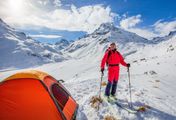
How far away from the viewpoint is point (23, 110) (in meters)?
8.48

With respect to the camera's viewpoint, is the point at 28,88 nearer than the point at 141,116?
Yes

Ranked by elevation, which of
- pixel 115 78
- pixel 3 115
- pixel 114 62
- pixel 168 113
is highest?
pixel 114 62

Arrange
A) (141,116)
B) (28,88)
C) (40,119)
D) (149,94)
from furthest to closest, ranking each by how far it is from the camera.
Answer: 1. (149,94)
2. (141,116)
3. (28,88)
4. (40,119)

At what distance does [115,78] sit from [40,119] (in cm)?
493

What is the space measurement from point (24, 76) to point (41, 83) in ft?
2.75

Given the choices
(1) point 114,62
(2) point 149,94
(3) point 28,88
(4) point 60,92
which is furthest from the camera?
(2) point 149,94

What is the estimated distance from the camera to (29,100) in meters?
8.71

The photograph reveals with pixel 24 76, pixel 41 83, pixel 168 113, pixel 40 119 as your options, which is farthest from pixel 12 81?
pixel 168 113

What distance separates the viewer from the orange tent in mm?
8453

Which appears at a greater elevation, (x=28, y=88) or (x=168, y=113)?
(x=28, y=88)

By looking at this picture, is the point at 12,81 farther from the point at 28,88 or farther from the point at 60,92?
the point at 60,92

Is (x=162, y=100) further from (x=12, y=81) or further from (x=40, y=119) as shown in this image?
(x=12, y=81)

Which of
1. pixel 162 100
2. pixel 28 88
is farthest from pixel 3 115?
pixel 162 100

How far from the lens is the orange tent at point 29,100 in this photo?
8453 mm
